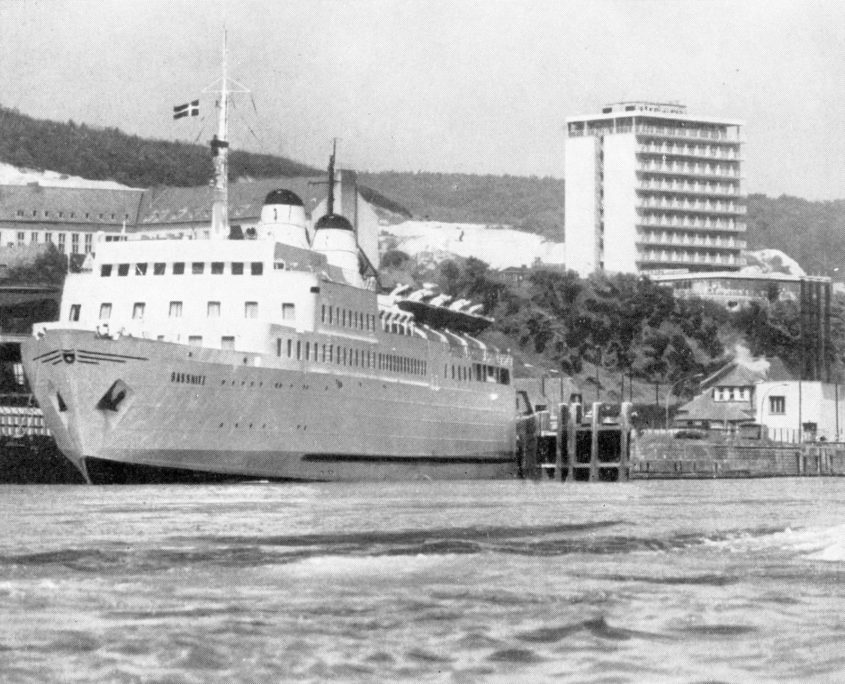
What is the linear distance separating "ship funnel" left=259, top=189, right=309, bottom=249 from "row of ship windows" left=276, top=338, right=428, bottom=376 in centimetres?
430

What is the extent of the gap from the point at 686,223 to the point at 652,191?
425 cm

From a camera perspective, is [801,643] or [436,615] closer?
[801,643]

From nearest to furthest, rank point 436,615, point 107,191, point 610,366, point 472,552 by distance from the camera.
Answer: point 436,615 → point 472,552 → point 610,366 → point 107,191

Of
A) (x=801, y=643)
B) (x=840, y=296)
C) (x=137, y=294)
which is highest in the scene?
(x=840, y=296)

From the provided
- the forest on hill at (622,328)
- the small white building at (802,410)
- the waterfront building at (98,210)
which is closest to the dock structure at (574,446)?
the small white building at (802,410)

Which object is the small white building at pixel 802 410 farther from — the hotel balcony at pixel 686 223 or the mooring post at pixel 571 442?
the hotel balcony at pixel 686 223

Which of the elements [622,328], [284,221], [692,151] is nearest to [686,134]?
[692,151]

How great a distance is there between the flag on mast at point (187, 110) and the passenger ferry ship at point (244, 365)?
1871 millimetres

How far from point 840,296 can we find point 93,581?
141 m

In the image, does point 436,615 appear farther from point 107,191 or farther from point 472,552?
point 107,191

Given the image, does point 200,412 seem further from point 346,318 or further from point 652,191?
point 652,191

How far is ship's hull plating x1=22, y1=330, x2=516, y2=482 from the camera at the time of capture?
50781 millimetres

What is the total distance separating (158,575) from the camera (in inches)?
800

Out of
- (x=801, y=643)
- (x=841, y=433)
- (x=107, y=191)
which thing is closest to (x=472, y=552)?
(x=801, y=643)
